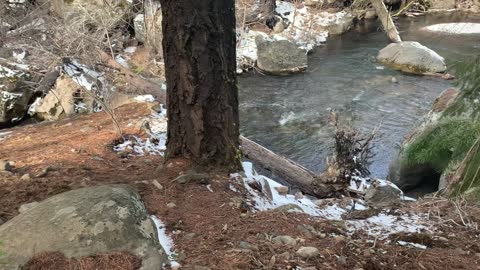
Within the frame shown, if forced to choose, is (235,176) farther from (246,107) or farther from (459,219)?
(246,107)

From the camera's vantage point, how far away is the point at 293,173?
569cm

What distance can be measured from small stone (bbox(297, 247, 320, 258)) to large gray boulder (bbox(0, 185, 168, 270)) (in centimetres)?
72

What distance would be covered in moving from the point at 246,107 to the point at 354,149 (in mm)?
4419

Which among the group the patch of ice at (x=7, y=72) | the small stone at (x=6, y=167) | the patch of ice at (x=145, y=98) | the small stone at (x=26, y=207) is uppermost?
the small stone at (x=26, y=207)

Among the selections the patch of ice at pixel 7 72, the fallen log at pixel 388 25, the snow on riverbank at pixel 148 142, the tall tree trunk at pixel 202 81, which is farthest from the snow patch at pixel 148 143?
the fallen log at pixel 388 25

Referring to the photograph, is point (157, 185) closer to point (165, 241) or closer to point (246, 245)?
point (165, 241)

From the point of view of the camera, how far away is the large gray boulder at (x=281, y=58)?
12.9m

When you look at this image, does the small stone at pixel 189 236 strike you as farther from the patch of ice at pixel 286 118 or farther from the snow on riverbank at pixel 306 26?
the snow on riverbank at pixel 306 26

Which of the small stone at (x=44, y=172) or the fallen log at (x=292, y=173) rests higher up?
the small stone at (x=44, y=172)

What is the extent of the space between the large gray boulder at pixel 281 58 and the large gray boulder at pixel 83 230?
1057 centimetres

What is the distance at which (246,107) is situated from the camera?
10.3 metres

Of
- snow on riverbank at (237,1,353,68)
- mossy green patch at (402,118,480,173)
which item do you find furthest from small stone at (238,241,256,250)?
snow on riverbank at (237,1,353,68)

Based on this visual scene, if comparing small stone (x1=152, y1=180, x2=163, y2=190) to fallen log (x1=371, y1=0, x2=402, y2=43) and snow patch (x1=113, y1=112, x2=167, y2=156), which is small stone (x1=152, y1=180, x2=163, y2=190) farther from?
fallen log (x1=371, y1=0, x2=402, y2=43)

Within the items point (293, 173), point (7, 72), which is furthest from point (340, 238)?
point (7, 72)
